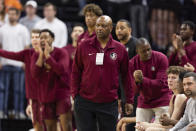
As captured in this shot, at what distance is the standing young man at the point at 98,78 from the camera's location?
6.86 meters

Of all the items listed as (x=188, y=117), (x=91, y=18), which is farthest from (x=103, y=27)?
(x=188, y=117)

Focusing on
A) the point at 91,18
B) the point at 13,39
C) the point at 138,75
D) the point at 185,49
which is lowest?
the point at 138,75

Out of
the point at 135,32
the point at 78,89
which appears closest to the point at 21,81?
the point at 135,32

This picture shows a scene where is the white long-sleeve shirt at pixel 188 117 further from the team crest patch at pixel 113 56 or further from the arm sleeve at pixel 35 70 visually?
the arm sleeve at pixel 35 70

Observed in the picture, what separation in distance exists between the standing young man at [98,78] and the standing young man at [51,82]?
2.05 m

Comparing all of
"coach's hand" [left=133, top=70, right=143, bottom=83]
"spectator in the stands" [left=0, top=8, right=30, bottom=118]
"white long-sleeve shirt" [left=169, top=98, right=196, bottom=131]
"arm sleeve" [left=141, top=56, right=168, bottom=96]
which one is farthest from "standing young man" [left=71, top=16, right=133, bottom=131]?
"spectator in the stands" [left=0, top=8, right=30, bottom=118]

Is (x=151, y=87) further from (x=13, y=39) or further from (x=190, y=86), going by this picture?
(x=13, y=39)

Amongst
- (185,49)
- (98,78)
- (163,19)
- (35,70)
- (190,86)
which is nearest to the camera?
(190,86)

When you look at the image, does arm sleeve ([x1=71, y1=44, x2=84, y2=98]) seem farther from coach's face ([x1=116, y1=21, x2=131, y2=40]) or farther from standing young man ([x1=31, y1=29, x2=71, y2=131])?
standing young man ([x1=31, y1=29, x2=71, y2=131])

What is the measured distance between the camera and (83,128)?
697 centimetres

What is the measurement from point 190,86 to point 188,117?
354mm

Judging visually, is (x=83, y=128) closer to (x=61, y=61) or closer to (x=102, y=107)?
(x=102, y=107)

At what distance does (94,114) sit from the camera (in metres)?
7.03

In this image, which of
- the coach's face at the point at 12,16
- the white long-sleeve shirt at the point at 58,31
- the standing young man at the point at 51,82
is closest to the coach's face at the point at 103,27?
the standing young man at the point at 51,82
